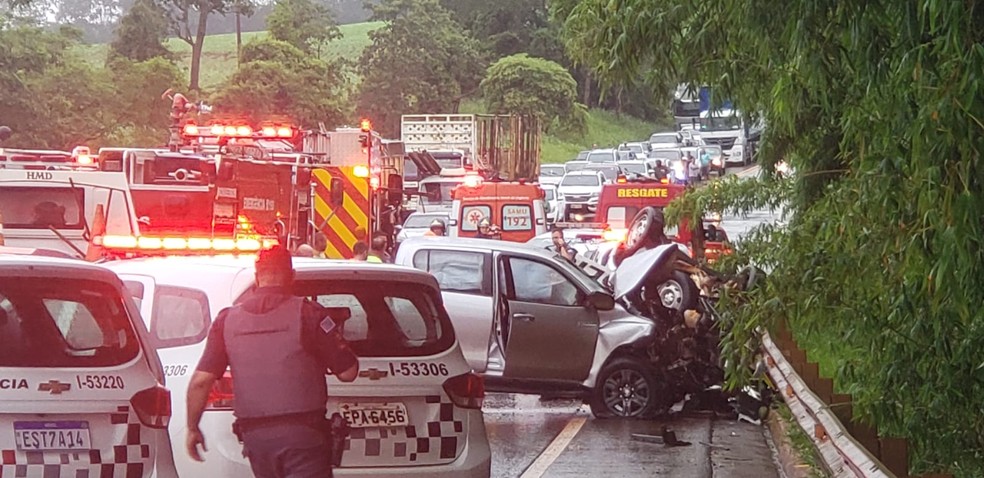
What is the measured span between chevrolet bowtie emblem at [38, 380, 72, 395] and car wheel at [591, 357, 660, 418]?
27.0 feet

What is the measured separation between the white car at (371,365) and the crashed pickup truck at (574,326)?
5734mm

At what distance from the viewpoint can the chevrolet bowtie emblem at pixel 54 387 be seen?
5781 millimetres

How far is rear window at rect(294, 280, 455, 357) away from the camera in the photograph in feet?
23.6

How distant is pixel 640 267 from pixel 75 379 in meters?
8.55

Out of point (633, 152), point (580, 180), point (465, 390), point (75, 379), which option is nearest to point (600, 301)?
point (465, 390)

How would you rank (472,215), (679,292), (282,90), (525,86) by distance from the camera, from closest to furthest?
(679,292), (472,215), (282,90), (525,86)

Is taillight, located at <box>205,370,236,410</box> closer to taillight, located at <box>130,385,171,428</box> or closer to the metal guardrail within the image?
taillight, located at <box>130,385,171,428</box>

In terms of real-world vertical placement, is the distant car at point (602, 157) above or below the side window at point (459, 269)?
above

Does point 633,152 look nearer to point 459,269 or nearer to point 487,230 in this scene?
point 487,230

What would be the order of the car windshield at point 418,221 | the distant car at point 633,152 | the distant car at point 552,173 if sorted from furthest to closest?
the distant car at point 633,152 → the distant car at point 552,173 → the car windshield at point 418,221

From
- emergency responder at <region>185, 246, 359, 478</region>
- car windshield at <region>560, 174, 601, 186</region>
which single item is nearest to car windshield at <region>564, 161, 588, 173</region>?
car windshield at <region>560, 174, 601, 186</region>

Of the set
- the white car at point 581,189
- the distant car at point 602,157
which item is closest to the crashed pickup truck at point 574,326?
the white car at point 581,189

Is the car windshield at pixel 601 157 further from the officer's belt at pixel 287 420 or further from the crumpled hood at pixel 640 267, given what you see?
the officer's belt at pixel 287 420

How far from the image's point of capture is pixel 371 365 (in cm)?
713
